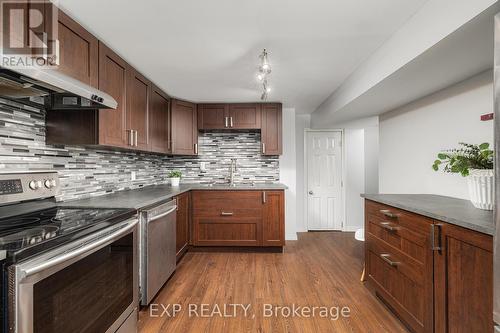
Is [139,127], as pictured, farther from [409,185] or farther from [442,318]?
[409,185]

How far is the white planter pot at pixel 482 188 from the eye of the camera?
1437 mm

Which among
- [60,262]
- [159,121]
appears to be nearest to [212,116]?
[159,121]

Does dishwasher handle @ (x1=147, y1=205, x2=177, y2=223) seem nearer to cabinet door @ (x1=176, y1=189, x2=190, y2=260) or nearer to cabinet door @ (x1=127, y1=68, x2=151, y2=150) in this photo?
cabinet door @ (x1=176, y1=189, x2=190, y2=260)

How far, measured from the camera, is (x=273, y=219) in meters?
3.33

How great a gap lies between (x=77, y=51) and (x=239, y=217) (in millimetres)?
2447

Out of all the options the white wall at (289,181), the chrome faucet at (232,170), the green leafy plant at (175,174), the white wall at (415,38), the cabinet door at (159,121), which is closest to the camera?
the white wall at (415,38)

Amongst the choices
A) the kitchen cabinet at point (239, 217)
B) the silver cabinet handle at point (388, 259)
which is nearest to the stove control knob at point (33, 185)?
the kitchen cabinet at point (239, 217)

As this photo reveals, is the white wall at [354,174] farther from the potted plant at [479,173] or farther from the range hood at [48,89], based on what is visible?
the range hood at [48,89]

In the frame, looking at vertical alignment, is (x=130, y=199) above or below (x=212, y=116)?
below

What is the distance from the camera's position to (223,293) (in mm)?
2268

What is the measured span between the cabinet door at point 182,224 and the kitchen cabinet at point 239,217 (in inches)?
4.7

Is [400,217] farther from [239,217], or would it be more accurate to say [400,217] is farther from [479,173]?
[239,217]

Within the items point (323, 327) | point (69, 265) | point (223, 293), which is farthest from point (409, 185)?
point (69, 265)

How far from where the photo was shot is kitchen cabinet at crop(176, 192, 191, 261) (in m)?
2.90
